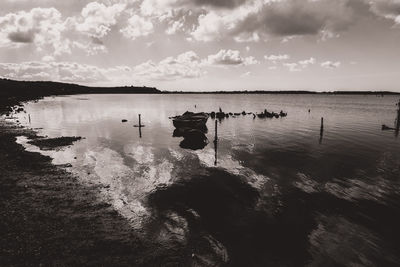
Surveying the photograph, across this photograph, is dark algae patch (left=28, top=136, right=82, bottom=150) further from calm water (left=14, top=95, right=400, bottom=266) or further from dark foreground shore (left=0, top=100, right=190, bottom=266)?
dark foreground shore (left=0, top=100, right=190, bottom=266)

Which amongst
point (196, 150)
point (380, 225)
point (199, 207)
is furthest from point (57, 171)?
point (380, 225)

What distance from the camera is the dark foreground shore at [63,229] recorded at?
10.8 m

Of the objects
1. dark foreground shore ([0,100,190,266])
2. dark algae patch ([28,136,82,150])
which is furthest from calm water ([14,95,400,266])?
dark algae patch ([28,136,82,150])

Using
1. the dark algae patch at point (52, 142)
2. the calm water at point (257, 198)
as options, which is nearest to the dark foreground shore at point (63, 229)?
the calm water at point (257, 198)

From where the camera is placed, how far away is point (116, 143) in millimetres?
35594

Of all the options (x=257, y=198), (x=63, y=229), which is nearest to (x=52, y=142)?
(x=63, y=229)

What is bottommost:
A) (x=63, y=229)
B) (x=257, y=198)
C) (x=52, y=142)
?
(x=257, y=198)

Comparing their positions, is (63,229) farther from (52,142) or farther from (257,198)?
(52,142)

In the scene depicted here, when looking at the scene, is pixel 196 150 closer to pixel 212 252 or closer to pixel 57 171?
pixel 57 171

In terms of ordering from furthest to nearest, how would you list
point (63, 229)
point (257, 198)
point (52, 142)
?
1. point (52, 142)
2. point (257, 198)
3. point (63, 229)

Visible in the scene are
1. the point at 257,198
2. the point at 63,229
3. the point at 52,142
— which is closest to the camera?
the point at 63,229

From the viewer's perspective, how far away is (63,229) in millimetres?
12844

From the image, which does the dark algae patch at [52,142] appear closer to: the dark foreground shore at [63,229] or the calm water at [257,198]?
the calm water at [257,198]

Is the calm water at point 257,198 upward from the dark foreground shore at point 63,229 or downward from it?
downward
